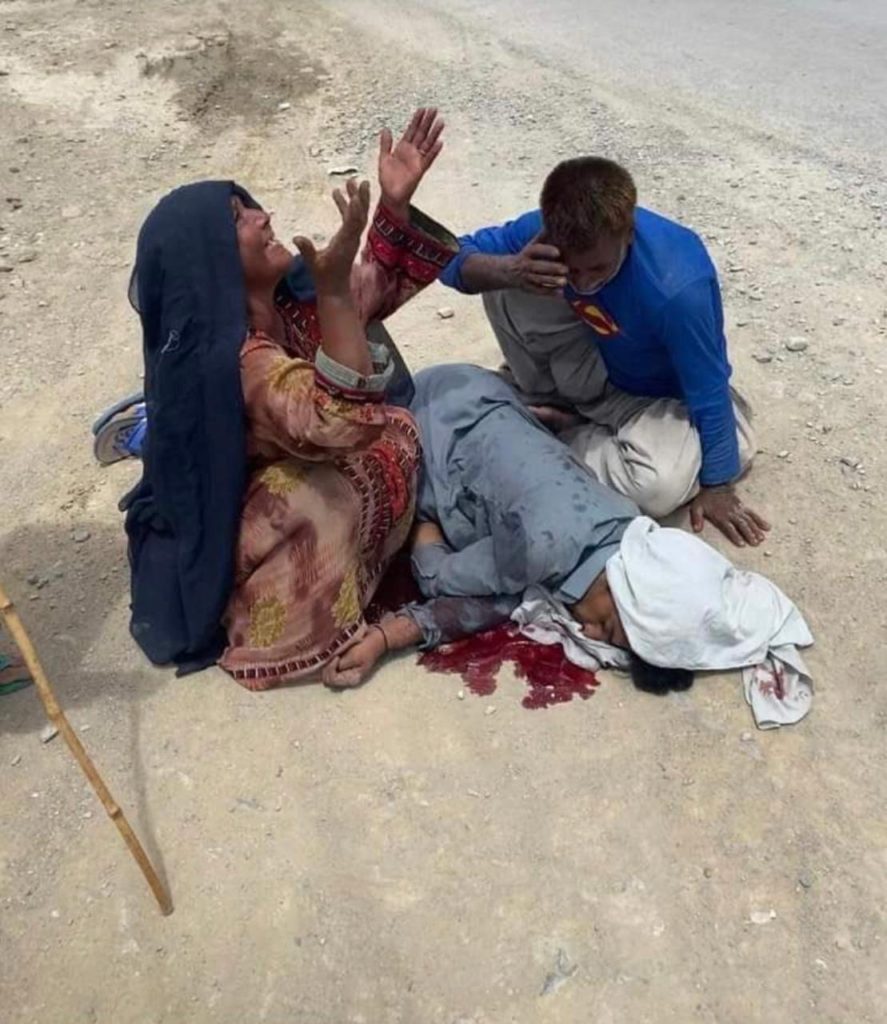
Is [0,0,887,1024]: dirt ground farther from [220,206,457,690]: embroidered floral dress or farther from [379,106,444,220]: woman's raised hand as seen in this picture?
[379,106,444,220]: woman's raised hand

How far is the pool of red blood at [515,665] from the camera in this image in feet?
7.95

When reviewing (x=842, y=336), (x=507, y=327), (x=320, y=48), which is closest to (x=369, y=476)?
(x=507, y=327)

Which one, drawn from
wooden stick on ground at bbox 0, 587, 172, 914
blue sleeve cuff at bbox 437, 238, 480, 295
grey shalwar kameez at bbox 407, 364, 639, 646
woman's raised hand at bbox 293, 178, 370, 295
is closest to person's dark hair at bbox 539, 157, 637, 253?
blue sleeve cuff at bbox 437, 238, 480, 295

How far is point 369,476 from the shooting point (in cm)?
249

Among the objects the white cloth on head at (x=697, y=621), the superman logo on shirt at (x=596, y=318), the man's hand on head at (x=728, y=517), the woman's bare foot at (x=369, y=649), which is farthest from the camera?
the man's hand on head at (x=728, y=517)

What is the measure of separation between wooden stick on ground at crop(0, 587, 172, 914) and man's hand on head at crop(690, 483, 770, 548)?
165 cm

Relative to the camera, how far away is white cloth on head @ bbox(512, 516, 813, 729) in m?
2.33

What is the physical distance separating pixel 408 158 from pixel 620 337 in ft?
2.33

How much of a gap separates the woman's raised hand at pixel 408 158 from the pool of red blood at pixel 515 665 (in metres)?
1.04

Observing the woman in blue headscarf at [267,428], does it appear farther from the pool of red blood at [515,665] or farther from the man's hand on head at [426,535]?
the pool of red blood at [515,665]

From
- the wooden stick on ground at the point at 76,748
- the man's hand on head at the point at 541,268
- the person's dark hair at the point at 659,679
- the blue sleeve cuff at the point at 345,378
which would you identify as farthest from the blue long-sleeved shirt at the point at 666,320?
the wooden stick on ground at the point at 76,748

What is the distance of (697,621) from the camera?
7.64 feet

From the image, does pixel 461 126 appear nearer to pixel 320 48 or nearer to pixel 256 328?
pixel 320 48

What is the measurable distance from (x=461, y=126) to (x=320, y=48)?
189cm
